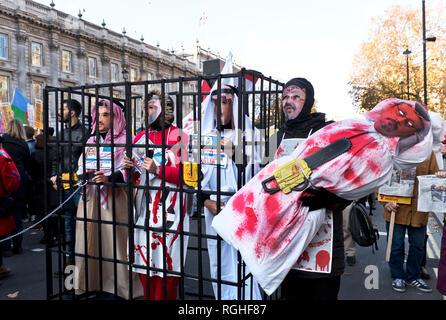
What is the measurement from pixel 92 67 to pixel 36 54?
603 cm

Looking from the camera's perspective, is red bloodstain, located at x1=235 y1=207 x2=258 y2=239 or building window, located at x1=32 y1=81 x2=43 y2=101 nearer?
red bloodstain, located at x1=235 y1=207 x2=258 y2=239

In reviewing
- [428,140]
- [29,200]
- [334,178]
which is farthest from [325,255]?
[29,200]

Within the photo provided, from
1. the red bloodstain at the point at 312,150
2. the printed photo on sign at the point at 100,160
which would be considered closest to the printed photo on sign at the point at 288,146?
the red bloodstain at the point at 312,150

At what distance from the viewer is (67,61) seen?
31.7 meters

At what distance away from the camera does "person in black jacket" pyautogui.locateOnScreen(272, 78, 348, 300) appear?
201cm

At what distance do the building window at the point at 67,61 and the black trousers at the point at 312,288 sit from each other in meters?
33.4

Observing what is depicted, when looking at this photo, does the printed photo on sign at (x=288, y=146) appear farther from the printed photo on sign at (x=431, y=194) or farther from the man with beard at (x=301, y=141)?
the printed photo on sign at (x=431, y=194)

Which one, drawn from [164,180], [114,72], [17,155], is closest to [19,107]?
[17,155]

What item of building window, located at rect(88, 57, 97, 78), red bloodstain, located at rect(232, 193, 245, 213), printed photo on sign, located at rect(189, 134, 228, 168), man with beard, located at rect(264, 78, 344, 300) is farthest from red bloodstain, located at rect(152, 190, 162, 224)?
building window, located at rect(88, 57, 97, 78)

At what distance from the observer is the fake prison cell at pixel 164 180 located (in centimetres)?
253

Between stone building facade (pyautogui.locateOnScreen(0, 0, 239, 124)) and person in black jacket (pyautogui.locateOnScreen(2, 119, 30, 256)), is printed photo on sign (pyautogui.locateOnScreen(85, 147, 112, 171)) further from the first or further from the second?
stone building facade (pyautogui.locateOnScreen(0, 0, 239, 124))

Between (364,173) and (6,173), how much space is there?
13.6ft

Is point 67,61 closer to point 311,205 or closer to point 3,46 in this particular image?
point 3,46

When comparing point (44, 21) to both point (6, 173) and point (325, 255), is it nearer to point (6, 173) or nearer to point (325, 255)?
point (6, 173)
